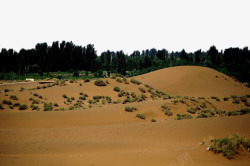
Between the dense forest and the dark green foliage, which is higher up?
the dense forest

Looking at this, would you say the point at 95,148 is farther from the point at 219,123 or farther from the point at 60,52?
the point at 60,52

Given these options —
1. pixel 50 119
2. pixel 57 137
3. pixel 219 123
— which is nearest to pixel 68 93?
pixel 50 119

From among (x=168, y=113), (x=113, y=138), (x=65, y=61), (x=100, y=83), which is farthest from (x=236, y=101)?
(x=65, y=61)

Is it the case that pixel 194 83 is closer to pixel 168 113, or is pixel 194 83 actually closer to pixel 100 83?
pixel 100 83

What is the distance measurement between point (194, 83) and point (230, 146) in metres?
45.9

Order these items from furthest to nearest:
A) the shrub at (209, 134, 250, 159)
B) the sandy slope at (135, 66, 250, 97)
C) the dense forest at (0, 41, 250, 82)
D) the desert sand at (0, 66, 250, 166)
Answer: the dense forest at (0, 41, 250, 82) < the sandy slope at (135, 66, 250, 97) < the shrub at (209, 134, 250, 159) < the desert sand at (0, 66, 250, 166)

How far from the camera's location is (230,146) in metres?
7.77

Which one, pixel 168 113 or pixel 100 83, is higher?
pixel 100 83

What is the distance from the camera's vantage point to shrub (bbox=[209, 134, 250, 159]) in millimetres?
7640

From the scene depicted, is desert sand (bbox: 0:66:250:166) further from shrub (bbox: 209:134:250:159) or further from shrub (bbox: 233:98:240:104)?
shrub (bbox: 233:98:240:104)

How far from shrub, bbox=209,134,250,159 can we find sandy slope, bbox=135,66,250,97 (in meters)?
36.3

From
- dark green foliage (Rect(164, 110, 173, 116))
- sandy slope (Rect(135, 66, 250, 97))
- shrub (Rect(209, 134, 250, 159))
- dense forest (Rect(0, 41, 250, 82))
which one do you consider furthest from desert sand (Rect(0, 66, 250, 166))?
dense forest (Rect(0, 41, 250, 82))

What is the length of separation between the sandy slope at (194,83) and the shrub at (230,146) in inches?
1428

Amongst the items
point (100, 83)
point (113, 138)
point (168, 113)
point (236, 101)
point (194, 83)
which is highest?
point (100, 83)
